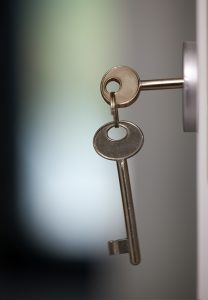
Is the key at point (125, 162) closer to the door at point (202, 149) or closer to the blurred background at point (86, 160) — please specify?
the door at point (202, 149)

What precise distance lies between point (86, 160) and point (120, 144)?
314 millimetres

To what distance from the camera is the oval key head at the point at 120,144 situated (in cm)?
36

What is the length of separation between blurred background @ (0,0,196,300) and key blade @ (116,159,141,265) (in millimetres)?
292

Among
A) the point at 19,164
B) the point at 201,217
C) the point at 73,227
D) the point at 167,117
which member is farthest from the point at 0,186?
the point at 201,217

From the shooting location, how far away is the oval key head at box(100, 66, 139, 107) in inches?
14.4

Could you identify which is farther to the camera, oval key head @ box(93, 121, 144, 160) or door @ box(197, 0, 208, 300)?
oval key head @ box(93, 121, 144, 160)

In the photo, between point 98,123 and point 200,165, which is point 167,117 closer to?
point 98,123

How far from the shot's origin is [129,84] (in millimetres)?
369

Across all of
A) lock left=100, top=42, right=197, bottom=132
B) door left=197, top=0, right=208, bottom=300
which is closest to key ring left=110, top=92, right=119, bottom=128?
lock left=100, top=42, right=197, bottom=132

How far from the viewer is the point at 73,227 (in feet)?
2.21

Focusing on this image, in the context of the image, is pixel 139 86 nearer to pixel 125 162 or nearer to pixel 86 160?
A: pixel 125 162

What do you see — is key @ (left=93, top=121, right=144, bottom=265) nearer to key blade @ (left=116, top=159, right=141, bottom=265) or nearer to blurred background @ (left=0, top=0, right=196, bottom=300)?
key blade @ (left=116, top=159, right=141, bottom=265)

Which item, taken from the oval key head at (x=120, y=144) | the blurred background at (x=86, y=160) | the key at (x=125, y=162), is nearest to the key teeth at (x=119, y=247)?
the key at (x=125, y=162)

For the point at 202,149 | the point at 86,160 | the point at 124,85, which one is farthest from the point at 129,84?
the point at 86,160
